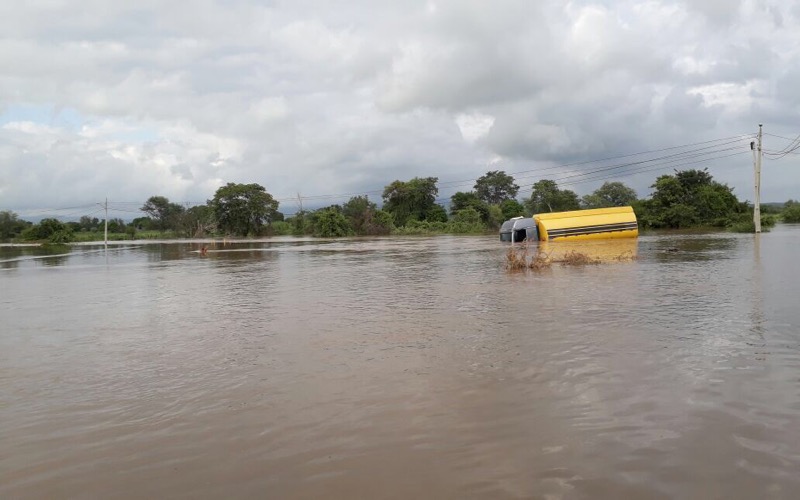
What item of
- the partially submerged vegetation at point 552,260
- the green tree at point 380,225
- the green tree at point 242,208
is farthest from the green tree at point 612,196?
the partially submerged vegetation at point 552,260

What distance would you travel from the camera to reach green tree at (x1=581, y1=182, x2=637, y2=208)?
87.3 metres

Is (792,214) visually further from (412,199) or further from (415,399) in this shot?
(415,399)

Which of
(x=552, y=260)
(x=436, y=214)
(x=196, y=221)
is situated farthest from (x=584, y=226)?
(x=196, y=221)

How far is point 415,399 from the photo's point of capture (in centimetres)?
526

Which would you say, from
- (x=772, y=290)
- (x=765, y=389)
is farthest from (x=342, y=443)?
(x=772, y=290)

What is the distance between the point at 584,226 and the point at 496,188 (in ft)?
201

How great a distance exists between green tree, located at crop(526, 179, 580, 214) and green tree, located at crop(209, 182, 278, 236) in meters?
41.5

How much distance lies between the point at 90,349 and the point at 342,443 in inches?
227

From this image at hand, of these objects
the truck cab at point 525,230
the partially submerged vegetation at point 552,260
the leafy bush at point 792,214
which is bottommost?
the partially submerged vegetation at point 552,260

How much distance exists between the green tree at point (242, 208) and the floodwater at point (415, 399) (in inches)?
2777

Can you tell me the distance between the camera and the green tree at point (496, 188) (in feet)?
302

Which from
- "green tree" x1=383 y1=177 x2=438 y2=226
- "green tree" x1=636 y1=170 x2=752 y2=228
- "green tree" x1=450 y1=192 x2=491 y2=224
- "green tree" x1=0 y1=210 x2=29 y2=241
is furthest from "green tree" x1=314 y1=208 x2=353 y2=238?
"green tree" x1=0 y1=210 x2=29 y2=241

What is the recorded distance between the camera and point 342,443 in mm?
4270

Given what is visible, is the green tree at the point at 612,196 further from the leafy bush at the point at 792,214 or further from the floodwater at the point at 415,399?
the floodwater at the point at 415,399
